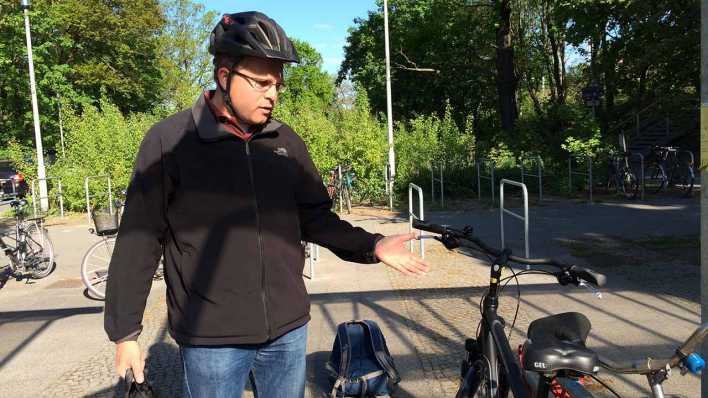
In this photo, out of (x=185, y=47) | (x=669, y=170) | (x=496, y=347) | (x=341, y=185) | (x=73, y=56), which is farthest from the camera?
(x=185, y=47)

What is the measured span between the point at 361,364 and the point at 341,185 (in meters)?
10.4

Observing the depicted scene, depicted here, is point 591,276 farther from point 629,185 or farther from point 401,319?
point 629,185

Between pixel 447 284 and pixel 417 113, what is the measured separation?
26.1 metres

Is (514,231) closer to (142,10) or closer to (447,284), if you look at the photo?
(447,284)

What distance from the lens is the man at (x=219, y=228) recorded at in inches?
70.4

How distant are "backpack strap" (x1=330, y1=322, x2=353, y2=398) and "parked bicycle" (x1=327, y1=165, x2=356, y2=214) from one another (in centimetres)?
976

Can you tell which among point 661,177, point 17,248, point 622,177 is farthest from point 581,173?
point 17,248

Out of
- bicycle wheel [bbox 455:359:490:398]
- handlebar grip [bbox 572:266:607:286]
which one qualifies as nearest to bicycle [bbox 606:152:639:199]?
bicycle wheel [bbox 455:359:490:398]

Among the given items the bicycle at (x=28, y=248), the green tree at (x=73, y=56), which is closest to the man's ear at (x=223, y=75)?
the bicycle at (x=28, y=248)

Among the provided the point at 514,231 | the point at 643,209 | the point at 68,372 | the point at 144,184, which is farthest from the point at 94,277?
the point at 643,209

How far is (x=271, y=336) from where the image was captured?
188cm

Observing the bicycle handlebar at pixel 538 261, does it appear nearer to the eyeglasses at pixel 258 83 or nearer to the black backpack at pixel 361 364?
the eyeglasses at pixel 258 83

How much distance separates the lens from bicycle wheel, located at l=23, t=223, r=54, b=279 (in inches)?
314

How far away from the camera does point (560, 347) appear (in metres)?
1.91
